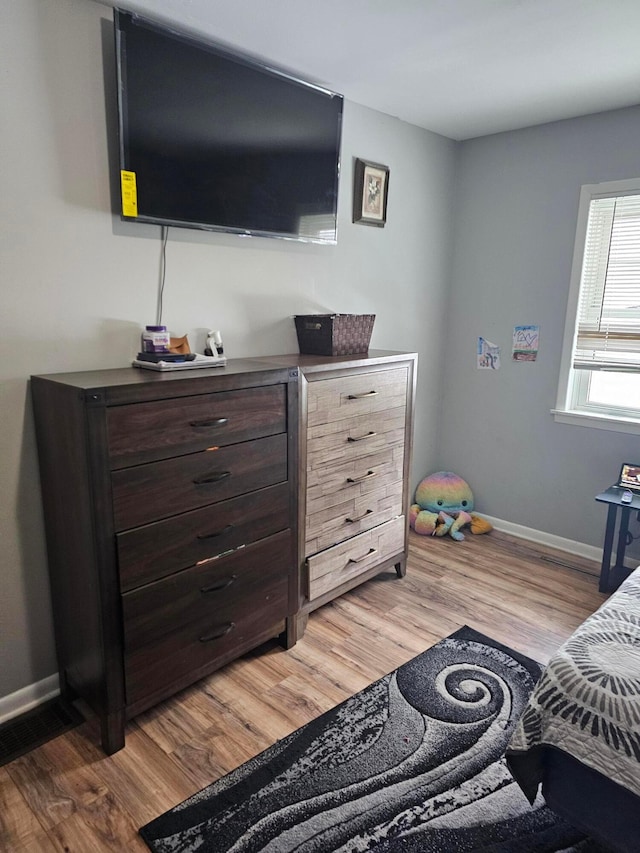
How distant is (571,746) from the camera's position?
4.21 ft

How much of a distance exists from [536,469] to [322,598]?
1.59 m

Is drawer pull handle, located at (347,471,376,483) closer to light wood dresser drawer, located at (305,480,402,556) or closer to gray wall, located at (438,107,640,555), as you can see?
light wood dresser drawer, located at (305,480,402,556)

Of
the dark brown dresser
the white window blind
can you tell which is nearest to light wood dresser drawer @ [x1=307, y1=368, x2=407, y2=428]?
the dark brown dresser

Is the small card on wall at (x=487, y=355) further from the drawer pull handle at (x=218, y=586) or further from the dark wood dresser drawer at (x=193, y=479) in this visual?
the drawer pull handle at (x=218, y=586)

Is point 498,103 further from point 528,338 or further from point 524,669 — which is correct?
point 524,669

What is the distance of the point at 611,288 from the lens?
2840mm

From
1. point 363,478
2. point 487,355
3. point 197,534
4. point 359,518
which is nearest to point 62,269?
point 197,534

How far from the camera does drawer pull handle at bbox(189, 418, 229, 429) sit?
172cm

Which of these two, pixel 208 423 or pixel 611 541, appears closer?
pixel 208 423

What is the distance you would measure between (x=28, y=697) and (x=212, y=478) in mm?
1008

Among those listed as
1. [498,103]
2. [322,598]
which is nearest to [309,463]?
[322,598]

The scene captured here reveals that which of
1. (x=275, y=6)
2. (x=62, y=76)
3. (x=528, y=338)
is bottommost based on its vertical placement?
(x=528, y=338)

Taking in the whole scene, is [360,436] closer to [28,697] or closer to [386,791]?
[386,791]

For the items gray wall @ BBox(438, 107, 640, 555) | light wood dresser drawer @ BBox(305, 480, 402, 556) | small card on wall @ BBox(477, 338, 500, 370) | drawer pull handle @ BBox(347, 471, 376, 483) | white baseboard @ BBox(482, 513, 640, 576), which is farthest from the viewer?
small card on wall @ BBox(477, 338, 500, 370)
